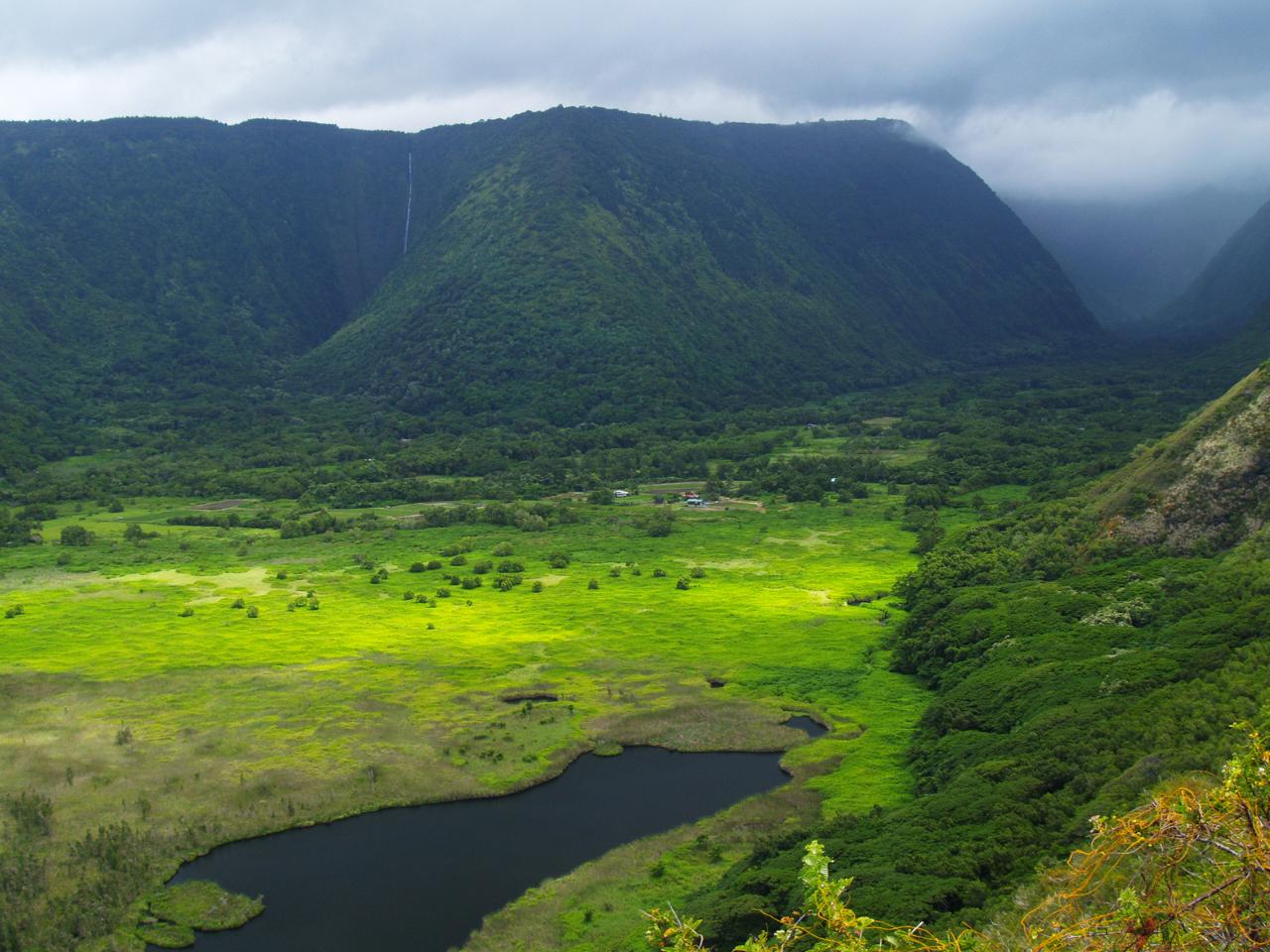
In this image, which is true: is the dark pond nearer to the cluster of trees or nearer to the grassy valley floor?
the grassy valley floor

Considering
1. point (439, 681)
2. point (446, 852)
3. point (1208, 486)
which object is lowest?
point (446, 852)

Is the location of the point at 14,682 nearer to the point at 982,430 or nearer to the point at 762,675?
the point at 762,675

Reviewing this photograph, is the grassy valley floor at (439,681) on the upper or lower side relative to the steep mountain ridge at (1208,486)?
lower

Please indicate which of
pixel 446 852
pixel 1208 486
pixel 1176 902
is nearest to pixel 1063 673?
pixel 1208 486

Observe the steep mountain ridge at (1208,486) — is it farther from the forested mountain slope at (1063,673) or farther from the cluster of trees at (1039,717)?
the cluster of trees at (1039,717)

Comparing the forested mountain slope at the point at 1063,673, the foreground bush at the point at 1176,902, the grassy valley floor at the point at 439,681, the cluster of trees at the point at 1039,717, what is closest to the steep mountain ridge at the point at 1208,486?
the forested mountain slope at the point at 1063,673

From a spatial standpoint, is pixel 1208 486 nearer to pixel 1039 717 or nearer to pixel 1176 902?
pixel 1039 717
